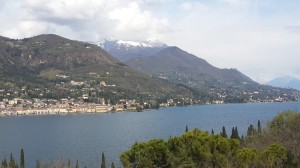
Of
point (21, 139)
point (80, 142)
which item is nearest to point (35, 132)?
point (21, 139)

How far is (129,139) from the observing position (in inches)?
4144

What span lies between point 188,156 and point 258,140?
1995 cm

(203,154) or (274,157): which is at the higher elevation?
(203,154)

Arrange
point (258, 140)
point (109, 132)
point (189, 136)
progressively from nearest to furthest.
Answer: point (189, 136) → point (258, 140) → point (109, 132)

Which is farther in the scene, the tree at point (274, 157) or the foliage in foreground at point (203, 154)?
the foliage in foreground at point (203, 154)

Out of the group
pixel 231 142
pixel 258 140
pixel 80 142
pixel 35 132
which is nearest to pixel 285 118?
pixel 258 140

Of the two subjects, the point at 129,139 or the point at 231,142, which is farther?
the point at 129,139

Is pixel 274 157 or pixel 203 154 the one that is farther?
pixel 203 154

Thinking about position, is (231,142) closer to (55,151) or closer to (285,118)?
(285,118)

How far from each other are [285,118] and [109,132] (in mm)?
62739

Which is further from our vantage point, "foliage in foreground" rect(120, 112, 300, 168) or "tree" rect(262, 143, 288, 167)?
"foliage in foreground" rect(120, 112, 300, 168)

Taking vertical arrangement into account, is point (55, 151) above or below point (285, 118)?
below

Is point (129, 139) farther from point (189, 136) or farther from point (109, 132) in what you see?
point (189, 136)

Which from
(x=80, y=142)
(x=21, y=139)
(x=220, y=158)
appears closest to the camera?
(x=220, y=158)
